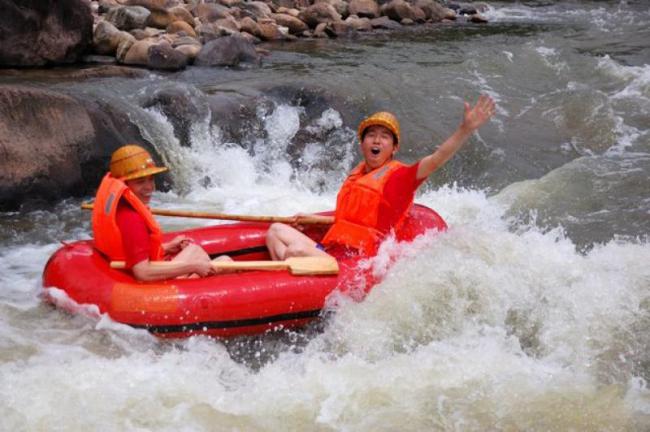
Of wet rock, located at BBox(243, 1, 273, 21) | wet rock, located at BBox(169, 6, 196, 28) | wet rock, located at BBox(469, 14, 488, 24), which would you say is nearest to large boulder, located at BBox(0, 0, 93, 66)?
wet rock, located at BBox(169, 6, 196, 28)

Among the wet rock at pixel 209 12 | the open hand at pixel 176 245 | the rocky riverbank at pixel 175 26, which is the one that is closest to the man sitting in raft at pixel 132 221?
the open hand at pixel 176 245

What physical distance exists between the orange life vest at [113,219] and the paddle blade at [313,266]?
80 centimetres

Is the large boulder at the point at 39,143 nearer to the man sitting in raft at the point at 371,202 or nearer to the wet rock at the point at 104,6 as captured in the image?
the man sitting in raft at the point at 371,202

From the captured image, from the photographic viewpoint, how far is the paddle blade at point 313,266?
15.9ft

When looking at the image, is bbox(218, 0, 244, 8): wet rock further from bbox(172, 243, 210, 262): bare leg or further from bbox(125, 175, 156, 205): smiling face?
bbox(125, 175, 156, 205): smiling face

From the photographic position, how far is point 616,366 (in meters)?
4.50

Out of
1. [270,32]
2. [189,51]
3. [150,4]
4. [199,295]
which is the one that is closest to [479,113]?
[199,295]

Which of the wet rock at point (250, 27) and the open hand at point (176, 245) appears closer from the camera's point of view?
the open hand at point (176, 245)

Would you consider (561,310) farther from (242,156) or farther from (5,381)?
(242,156)

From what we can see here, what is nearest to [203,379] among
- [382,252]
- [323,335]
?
[323,335]

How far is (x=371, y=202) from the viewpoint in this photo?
5.16 metres

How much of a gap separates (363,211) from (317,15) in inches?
425

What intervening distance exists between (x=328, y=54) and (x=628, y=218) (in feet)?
21.8

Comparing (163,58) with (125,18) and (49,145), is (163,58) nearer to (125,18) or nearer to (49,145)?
(125,18)
